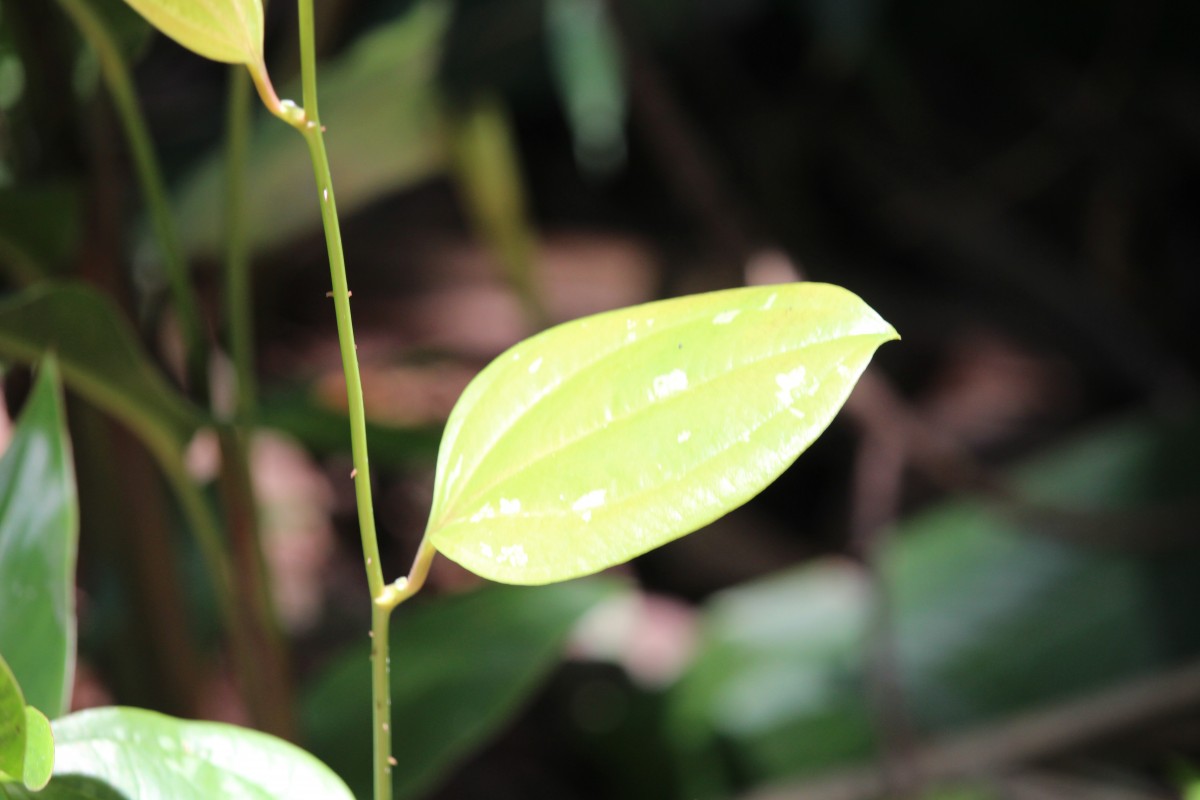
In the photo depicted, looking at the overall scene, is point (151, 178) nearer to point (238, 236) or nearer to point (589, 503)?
point (238, 236)

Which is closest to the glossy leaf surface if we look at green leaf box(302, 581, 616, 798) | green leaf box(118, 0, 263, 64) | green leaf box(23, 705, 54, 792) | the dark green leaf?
green leaf box(23, 705, 54, 792)

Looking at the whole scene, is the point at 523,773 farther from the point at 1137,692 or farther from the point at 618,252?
the point at 618,252

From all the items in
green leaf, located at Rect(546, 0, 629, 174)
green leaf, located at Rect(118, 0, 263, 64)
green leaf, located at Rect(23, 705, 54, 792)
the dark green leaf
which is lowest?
the dark green leaf

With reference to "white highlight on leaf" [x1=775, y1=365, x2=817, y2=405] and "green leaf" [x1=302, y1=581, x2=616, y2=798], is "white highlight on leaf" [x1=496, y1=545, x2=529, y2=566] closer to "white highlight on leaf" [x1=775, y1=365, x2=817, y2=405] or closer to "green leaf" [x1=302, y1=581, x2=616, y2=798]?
"white highlight on leaf" [x1=775, y1=365, x2=817, y2=405]

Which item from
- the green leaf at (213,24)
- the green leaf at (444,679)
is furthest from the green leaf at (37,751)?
the green leaf at (444,679)

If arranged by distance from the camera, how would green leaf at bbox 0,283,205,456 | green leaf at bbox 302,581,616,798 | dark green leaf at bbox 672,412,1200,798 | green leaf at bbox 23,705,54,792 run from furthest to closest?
dark green leaf at bbox 672,412,1200,798, green leaf at bbox 302,581,616,798, green leaf at bbox 0,283,205,456, green leaf at bbox 23,705,54,792

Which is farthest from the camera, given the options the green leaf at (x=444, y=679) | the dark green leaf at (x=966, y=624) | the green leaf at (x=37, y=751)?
the dark green leaf at (x=966, y=624)

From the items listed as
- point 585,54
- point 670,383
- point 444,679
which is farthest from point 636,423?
point 585,54

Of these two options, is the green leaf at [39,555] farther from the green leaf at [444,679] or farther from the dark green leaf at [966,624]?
the dark green leaf at [966,624]
